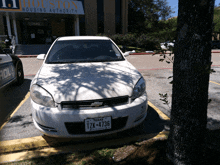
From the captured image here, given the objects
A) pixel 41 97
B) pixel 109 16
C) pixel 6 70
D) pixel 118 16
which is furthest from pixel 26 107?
pixel 118 16

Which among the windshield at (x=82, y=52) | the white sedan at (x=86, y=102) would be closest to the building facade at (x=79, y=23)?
the windshield at (x=82, y=52)

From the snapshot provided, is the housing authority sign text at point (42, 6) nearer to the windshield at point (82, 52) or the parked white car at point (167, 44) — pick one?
the windshield at point (82, 52)

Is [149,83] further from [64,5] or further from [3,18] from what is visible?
[3,18]

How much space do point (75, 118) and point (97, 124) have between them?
0.31 m

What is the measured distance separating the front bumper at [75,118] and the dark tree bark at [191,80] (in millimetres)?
758

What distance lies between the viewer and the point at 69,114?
231 centimetres

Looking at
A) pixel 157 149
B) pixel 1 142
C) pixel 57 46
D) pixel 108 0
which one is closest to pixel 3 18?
pixel 108 0

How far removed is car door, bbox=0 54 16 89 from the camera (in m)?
4.38

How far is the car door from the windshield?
147 cm

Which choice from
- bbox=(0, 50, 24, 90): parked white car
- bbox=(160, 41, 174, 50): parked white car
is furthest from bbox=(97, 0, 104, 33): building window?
bbox=(160, 41, 174, 50): parked white car

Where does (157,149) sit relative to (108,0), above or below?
below

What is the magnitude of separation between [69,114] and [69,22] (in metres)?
24.6

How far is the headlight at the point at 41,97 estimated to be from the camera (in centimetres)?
244

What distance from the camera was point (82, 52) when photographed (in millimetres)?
3975
